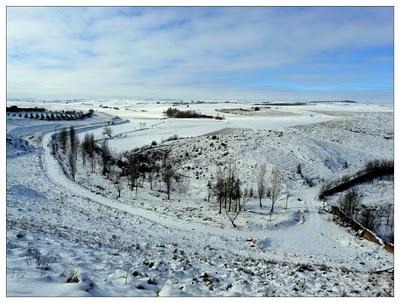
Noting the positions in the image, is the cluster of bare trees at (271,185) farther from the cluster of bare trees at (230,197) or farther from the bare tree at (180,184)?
the bare tree at (180,184)

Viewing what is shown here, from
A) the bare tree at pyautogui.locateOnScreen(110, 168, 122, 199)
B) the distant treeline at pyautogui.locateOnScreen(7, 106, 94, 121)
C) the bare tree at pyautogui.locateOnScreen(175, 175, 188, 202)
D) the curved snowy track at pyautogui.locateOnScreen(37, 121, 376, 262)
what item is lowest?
the curved snowy track at pyautogui.locateOnScreen(37, 121, 376, 262)

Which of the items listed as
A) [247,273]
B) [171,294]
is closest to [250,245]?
[247,273]

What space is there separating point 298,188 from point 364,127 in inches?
2095

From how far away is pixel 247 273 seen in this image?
14609 mm

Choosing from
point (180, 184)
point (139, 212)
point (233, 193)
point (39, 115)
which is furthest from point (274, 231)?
point (39, 115)

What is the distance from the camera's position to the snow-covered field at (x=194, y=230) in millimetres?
11617

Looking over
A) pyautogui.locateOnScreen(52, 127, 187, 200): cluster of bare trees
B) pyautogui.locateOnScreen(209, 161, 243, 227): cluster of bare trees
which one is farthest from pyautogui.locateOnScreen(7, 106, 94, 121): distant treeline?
pyautogui.locateOnScreen(209, 161, 243, 227): cluster of bare trees

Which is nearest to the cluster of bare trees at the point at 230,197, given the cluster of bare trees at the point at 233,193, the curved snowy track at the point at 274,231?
the cluster of bare trees at the point at 233,193

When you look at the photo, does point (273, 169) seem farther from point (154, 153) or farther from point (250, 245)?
point (250, 245)

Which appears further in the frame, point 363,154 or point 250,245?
point 363,154

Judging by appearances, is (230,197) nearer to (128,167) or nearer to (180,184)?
(180,184)

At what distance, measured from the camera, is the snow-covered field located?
1162cm

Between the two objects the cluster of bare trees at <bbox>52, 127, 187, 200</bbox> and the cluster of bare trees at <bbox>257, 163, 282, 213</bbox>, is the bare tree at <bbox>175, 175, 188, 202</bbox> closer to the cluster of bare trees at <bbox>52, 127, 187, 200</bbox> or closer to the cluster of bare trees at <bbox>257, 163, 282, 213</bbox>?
the cluster of bare trees at <bbox>52, 127, 187, 200</bbox>

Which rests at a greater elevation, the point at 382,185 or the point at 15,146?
the point at 15,146
